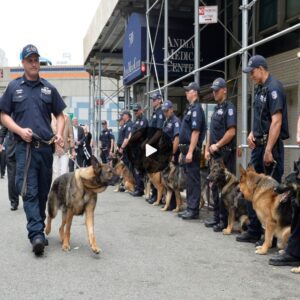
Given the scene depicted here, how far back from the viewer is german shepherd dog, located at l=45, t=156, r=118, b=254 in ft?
15.7

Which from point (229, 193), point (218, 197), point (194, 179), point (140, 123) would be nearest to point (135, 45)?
point (140, 123)

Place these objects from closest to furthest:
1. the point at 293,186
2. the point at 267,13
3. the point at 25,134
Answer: the point at 293,186, the point at 25,134, the point at 267,13

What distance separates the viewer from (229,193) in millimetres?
5973

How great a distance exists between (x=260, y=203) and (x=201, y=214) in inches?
104

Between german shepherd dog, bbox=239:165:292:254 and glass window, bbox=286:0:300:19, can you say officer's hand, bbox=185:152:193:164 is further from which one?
glass window, bbox=286:0:300:19

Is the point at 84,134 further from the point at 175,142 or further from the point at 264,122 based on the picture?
the point at 264,122

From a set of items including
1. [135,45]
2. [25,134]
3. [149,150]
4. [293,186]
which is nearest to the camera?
[293,186]

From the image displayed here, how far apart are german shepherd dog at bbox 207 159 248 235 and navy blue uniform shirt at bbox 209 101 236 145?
17.4 inches

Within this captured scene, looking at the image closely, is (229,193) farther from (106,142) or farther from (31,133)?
(106,142)

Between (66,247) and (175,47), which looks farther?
(175,47)

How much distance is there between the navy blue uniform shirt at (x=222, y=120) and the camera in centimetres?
613

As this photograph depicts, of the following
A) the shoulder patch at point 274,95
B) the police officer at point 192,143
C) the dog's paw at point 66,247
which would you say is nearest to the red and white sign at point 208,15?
the police officer at point 192,143

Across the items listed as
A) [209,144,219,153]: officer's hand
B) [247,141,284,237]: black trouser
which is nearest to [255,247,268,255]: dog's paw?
[247,141,284,237]: black trouser

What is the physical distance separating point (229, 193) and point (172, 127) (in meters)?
2.42
